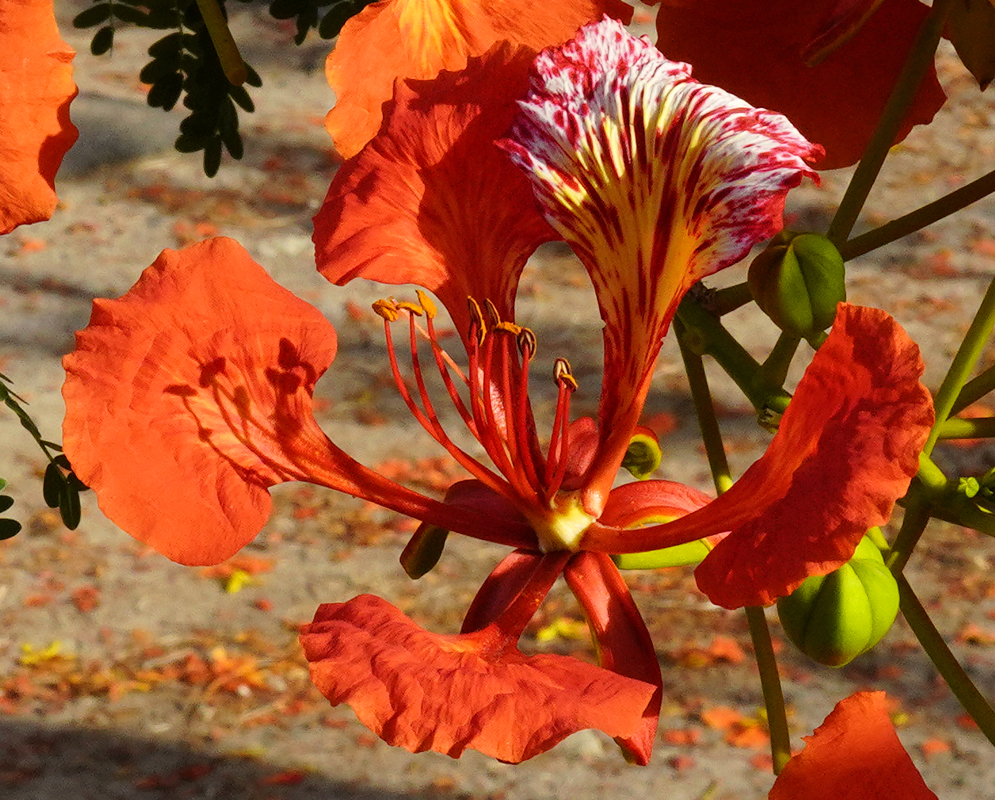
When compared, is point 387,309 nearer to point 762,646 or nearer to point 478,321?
point 478,321

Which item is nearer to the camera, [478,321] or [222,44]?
[478,321]

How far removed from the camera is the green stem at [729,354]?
772mm

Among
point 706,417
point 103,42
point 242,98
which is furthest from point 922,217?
point 103,42

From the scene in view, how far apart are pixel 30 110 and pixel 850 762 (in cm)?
50

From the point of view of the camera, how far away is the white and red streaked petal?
66cm

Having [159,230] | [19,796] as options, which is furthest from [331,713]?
[159,230]

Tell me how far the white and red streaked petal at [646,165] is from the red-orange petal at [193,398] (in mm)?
164

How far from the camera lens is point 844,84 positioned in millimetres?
814

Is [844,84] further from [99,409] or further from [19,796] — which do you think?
[19,796]

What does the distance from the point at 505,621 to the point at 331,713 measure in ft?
9.13

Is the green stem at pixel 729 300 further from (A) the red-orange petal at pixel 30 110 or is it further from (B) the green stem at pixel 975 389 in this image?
(A) the red-orange petal at pixel 30 110

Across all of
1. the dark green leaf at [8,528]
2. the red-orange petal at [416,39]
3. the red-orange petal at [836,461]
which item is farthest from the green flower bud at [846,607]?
the dark green leaf at [8,528]

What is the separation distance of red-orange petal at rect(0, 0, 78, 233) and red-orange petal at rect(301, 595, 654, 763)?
0.25m

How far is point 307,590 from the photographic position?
12.0ft
